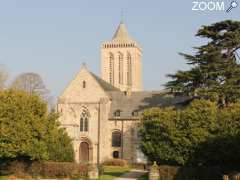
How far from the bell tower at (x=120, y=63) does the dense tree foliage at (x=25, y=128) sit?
119ft

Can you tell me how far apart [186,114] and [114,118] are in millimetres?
21960

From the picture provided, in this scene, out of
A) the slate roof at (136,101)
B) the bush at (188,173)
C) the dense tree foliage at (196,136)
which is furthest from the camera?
the slate roof at (136,101)

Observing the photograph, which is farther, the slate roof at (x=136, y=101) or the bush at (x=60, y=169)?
the slate roof at (x=136, y=101)

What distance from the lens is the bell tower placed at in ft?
241

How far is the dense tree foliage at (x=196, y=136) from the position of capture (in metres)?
32.1

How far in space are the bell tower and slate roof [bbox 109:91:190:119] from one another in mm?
14967

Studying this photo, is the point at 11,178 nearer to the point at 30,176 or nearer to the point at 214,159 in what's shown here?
the point at 30,176

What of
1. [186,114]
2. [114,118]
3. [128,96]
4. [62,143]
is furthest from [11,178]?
[128,96]

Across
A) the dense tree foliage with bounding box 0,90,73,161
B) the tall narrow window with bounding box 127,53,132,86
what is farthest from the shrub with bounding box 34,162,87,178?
the tall narrow window with bounding box 127,53,132,86

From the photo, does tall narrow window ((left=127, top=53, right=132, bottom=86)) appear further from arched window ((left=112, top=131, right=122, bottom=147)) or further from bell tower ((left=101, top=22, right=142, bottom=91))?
arched window ((left=112, top=131, right=122, bottom=147))

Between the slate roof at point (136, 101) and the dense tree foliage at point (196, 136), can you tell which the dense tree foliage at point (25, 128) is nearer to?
the dense tree foliage at point (196, 136)

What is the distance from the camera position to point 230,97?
3875 cm

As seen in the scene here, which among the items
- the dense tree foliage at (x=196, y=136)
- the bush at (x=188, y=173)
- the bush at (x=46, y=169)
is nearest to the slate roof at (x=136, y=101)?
the dense tree foliage at (x=196, y=136)

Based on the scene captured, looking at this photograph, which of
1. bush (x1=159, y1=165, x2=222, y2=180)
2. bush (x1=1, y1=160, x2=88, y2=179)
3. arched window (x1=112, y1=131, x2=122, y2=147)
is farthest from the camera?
arched window (x1=112, y1=131, x2=122, y2=147)
